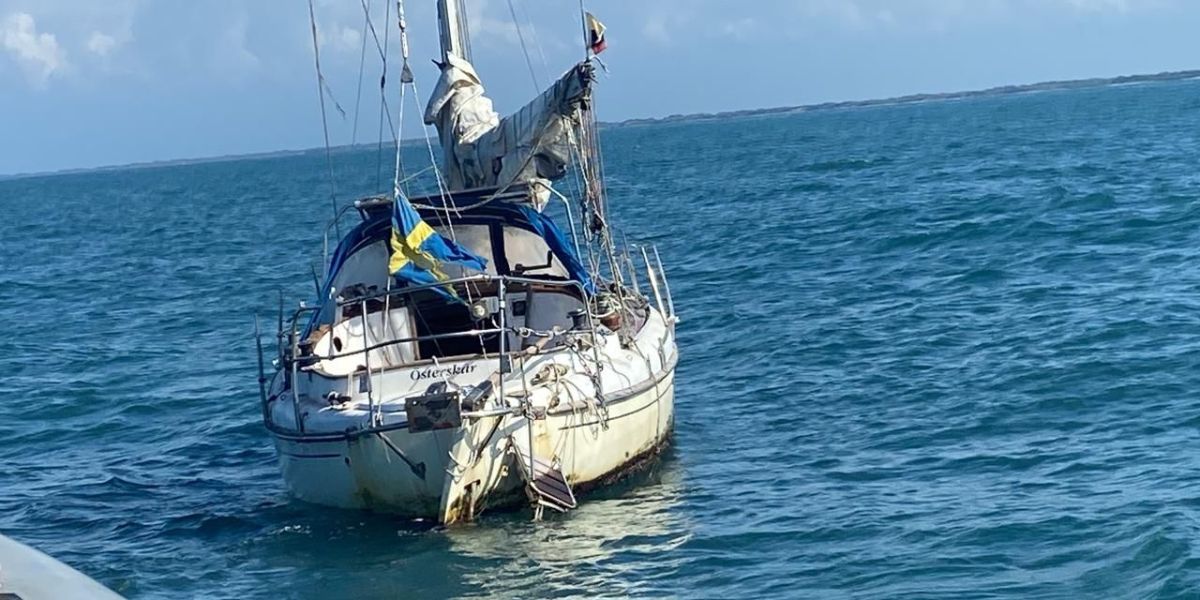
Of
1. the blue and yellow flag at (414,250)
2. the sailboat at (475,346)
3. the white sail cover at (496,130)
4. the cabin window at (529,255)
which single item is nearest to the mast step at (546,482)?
the sailboat at (475,346)

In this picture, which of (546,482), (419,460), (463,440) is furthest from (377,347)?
(546,482)

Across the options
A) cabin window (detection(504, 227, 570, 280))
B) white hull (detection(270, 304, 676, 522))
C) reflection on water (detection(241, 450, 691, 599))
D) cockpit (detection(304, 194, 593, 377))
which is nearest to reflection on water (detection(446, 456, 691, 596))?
reflection on water (detection(241, 450, 691, 599))

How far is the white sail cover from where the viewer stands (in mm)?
18078

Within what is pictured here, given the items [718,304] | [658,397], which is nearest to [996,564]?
[658,397]

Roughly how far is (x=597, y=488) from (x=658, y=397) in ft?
4.97

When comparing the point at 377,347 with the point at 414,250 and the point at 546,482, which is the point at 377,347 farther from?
the point at 414,250

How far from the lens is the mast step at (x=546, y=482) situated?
47.5ft

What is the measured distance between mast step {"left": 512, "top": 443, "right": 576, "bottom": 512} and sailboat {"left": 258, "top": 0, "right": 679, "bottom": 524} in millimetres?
19

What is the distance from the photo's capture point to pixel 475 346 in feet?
59.3

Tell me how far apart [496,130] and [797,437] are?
208 inches

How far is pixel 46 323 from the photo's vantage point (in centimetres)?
3388

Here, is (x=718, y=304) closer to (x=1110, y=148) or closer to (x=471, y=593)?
(x=471, y=593)

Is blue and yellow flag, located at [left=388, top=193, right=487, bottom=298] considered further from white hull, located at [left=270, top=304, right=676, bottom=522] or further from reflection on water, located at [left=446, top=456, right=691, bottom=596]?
reflection on water, located at [left=446, top=456, right=691, bottom=596]

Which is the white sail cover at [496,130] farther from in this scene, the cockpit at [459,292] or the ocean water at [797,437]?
the ocean water at [797,437]
